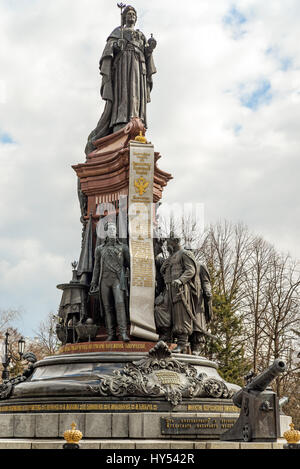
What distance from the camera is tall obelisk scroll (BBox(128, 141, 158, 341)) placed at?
47.0ft

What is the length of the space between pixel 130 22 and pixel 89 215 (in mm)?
5620

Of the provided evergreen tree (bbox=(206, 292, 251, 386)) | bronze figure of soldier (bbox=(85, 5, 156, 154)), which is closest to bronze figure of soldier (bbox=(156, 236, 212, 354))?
bronze figure of soldier (bbox=(85, 5, 156, 154))

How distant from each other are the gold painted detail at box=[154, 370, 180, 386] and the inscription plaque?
2.89 ft

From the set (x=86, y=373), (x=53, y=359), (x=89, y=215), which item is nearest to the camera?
(x=86, y=373)

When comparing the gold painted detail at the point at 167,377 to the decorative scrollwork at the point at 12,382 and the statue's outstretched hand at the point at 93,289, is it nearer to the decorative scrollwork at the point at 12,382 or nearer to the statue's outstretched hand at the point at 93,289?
the statue's outstretched hand at the point at 93,289

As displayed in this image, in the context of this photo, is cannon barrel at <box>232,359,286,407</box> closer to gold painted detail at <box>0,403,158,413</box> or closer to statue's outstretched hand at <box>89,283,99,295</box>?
gold painted detail at <box>0,403,158,413</box>

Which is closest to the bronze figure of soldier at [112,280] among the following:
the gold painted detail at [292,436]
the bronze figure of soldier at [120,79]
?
the bronze figure of soldier at [120,79]

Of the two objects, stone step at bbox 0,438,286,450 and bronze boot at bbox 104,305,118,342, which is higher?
bronze boot at bbox 104,305,118,342

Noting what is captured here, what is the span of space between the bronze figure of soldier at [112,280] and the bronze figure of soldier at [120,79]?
150 inches

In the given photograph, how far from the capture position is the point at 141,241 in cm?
1509

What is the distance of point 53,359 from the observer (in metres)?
13.9

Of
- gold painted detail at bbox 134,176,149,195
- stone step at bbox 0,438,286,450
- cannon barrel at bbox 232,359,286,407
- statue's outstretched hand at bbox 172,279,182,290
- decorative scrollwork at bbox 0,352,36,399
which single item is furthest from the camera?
gold painted detail at bbox 134,176,149,195
